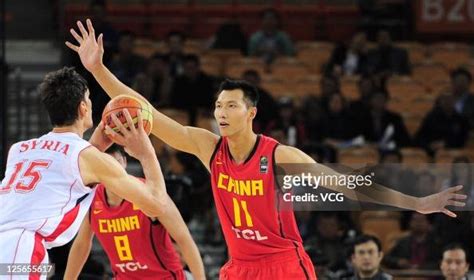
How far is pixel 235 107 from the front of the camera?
7.76 meters

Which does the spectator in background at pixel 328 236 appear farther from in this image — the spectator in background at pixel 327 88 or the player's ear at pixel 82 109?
the player's ear at pixel 82 109

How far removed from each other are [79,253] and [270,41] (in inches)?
303

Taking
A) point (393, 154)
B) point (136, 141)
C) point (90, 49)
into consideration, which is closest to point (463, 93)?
point (393, 154)

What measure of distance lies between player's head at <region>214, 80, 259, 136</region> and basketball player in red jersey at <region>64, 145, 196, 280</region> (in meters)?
0.99

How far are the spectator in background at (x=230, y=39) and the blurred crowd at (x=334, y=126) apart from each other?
1cm

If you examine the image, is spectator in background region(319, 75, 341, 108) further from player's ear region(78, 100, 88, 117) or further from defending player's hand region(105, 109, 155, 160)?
defending player's hand region(105, 109, 155, 160)

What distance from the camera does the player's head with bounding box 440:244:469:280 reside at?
31.2 feet

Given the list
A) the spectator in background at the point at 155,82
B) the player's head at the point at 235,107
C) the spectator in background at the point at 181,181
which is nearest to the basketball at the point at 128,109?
the player's head at the point at 235,107

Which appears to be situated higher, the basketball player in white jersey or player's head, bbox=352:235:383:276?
the basketball player in white jersey

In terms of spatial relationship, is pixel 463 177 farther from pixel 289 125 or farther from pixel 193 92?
pixel 193 92

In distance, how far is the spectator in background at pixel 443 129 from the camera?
13478 mm

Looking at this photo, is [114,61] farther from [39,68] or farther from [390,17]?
[390,17]

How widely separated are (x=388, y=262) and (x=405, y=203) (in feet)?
11.2

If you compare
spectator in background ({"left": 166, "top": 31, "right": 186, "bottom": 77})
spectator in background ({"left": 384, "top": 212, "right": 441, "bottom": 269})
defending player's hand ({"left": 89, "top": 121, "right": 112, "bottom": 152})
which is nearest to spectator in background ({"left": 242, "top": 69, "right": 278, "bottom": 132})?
spectator in background ({"left": 166, "top": 31, "right": 186, "bottom": 77})
